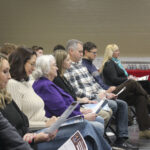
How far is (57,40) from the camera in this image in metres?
9.30

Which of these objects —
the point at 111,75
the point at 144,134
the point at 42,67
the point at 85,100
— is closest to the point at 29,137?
the point at 42,67

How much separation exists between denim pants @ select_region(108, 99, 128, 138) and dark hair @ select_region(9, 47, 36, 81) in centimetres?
202

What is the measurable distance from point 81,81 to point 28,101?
1819mm

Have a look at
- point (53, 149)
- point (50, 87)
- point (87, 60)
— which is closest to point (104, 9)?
point (87, 60)

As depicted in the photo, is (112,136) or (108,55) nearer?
(112,136)

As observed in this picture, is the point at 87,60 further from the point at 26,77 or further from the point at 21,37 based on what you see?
the point at 21,37

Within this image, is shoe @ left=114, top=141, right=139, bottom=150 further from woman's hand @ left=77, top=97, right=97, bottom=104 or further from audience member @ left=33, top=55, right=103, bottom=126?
audience member @ left=33, top=55, right=103, bottom=126

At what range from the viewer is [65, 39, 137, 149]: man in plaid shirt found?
14.6 ft

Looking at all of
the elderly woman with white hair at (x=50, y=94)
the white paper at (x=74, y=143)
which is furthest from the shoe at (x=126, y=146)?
the white paper at (x=74, y=143)

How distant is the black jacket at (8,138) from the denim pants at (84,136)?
2.77ft

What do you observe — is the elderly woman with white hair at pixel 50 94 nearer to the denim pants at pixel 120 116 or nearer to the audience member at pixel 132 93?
the denim pants at pixel 120 116

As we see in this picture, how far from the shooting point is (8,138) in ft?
5.89

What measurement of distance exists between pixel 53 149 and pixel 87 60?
2.57 meters

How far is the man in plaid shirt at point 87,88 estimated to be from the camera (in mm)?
4457
